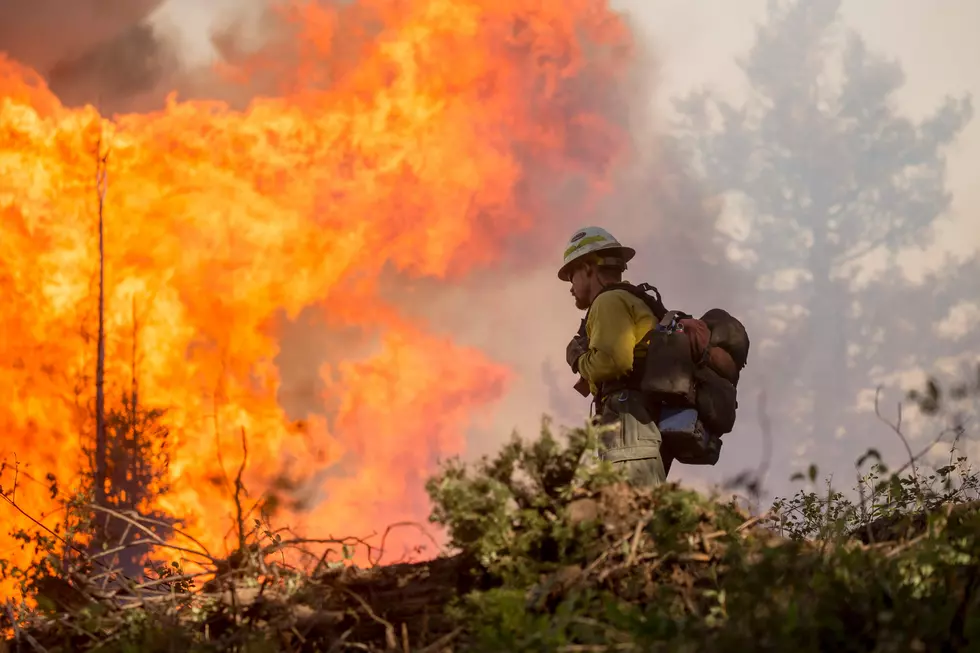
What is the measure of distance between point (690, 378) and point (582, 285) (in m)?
1.11

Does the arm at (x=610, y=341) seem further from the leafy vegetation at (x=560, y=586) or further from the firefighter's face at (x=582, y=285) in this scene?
the leafy vegetation at (x=560, y=586)

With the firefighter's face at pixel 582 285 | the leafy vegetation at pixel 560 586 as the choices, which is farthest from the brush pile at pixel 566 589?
the firefighter's face at pixel 582 285

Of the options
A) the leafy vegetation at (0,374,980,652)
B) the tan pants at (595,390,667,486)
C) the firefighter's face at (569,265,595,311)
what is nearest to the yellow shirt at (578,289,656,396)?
the tan pants at (595,390,667,486)

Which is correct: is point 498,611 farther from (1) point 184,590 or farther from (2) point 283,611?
(1) point 184,590

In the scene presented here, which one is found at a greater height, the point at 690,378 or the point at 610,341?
the point at 610,341

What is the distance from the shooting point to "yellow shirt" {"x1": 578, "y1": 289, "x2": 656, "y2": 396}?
7.06 metres

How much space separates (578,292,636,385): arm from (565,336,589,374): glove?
430 mm

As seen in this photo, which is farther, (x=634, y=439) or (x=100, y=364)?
(x=100, y=364)

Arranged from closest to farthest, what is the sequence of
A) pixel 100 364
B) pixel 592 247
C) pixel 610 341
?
1. pixel 610 341
2. pixel 592 247
3. pixel 100 364

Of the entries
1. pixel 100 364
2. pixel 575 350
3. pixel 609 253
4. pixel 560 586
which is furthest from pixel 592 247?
pixel 100 364

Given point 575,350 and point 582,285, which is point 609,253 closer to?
point 582,285

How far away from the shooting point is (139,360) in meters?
24.8

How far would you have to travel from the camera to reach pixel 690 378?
718 cm

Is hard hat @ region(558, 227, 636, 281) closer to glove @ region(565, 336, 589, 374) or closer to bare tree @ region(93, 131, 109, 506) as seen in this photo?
glove @ region(565, 336, 589, 374)
